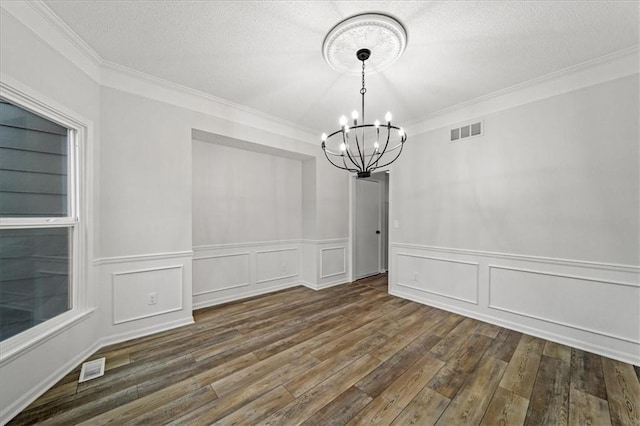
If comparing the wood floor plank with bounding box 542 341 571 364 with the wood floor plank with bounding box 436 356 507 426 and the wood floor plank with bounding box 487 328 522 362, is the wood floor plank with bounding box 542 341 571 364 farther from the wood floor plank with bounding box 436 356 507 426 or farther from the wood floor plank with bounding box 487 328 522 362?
the wood floor plank with bounding box 436 356 507 426

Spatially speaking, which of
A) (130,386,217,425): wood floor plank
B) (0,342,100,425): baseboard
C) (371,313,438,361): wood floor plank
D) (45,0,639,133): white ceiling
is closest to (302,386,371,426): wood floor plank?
(371,313,438,361): wood floor plank

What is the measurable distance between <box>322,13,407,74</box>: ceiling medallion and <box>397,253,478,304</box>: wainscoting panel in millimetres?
2673

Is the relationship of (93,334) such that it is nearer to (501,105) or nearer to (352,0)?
(352,0)

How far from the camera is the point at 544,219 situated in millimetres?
2711

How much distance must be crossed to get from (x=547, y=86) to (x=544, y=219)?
4.68ft

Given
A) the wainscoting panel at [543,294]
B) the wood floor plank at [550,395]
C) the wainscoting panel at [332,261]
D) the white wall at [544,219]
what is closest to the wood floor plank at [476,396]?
the wood floor plank at [550,395]

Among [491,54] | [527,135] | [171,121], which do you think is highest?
[491,54]

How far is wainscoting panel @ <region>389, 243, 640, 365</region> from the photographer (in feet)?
7.54

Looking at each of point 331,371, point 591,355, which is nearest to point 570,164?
point 591,355

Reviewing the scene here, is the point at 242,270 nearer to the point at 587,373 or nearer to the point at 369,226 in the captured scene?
the point at 369,226

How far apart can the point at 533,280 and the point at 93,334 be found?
15.0 feet

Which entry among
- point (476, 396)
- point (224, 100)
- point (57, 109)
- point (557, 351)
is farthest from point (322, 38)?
point (557, 351)

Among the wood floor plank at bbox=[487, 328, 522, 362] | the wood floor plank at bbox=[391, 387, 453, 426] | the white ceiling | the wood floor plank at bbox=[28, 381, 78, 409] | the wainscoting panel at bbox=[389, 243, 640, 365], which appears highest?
the white ceiling

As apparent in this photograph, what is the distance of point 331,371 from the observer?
6.88ft
